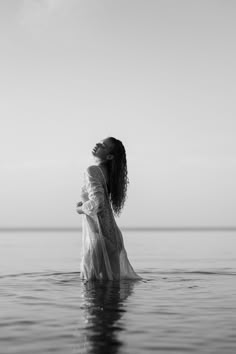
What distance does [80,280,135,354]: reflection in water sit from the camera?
496 cm

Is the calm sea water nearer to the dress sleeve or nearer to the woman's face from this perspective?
the dress sleeve

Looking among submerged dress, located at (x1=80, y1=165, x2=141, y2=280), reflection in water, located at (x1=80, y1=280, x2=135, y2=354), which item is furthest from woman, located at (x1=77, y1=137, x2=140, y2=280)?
reflection in water, located at (x1=80, y1=280, x2=135, y2=354)

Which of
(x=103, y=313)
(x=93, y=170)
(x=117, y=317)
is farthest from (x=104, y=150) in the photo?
(x=117, y=317)

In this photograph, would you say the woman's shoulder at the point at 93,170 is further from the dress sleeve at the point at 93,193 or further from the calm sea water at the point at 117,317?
the calm sea water at the point at 117,317

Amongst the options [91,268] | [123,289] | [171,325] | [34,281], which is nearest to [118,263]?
[91,268]

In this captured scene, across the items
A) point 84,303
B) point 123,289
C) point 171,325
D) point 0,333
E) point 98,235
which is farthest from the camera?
point 98,235

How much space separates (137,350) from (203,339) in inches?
34.0

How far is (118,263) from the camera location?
10.6 metres

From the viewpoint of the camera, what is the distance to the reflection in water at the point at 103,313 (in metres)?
4.96

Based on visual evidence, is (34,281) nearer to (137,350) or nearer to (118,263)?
(118,263)

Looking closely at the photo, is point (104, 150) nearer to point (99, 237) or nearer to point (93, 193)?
point (93, 193)

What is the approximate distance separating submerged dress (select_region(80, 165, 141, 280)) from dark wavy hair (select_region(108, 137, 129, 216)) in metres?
0.16

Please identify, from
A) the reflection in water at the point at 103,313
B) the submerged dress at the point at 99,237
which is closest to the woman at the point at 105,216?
the submerged dress at the point at 99,237

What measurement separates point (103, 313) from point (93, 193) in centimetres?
340
